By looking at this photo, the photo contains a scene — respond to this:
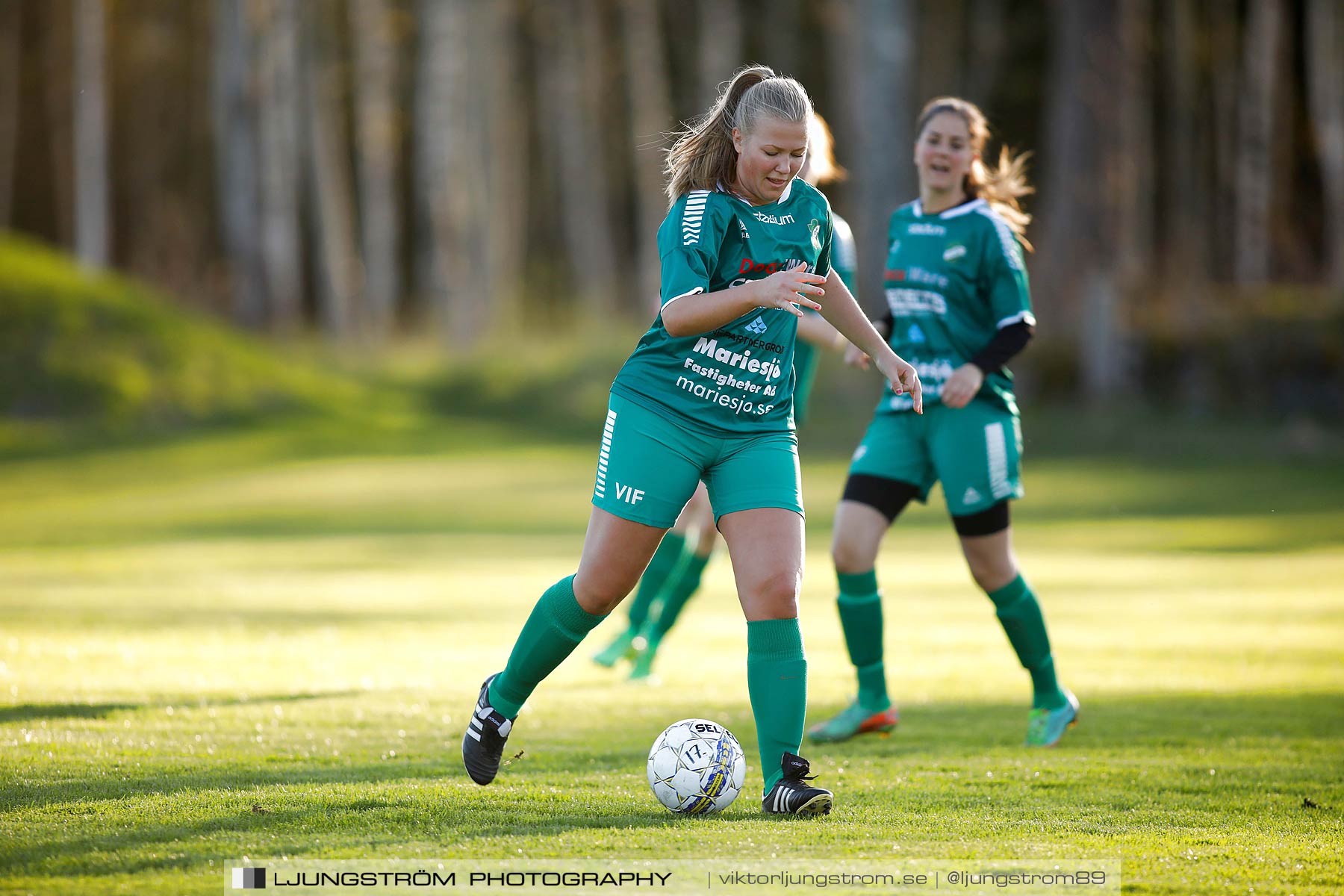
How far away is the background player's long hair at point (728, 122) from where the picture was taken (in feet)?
14.1

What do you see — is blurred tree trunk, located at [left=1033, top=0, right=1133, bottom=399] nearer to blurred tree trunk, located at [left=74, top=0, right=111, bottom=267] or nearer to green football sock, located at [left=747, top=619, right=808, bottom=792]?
green football sock, located at [left=747, top=619, right=808, bottom=792]

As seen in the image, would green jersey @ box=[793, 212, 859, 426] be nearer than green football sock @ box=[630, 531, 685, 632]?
Yes

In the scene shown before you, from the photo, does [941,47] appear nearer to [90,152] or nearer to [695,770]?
[90,152]

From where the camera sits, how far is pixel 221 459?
868 inches

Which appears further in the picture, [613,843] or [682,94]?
[682,94]

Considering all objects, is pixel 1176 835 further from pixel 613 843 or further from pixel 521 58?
pixel 521 58

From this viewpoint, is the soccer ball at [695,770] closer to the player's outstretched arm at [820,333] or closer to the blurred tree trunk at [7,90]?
the player's outstretched arm at [820,333]

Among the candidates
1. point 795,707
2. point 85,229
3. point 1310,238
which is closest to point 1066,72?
point 1310,238

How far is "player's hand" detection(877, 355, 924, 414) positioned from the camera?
4641 millimetres

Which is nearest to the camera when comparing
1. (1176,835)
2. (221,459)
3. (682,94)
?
(1176,835)

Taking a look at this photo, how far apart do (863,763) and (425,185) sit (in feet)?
95.4

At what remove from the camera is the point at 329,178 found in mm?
38156

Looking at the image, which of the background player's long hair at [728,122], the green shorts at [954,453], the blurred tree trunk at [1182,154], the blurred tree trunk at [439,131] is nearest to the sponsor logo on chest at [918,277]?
the green shorts at [954,453]

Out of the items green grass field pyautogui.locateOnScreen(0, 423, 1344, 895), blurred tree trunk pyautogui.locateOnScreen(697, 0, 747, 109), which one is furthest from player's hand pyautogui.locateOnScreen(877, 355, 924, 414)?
blurred tree trunk pyautogui.locateOnScreen(697, 0, 747, 109)
